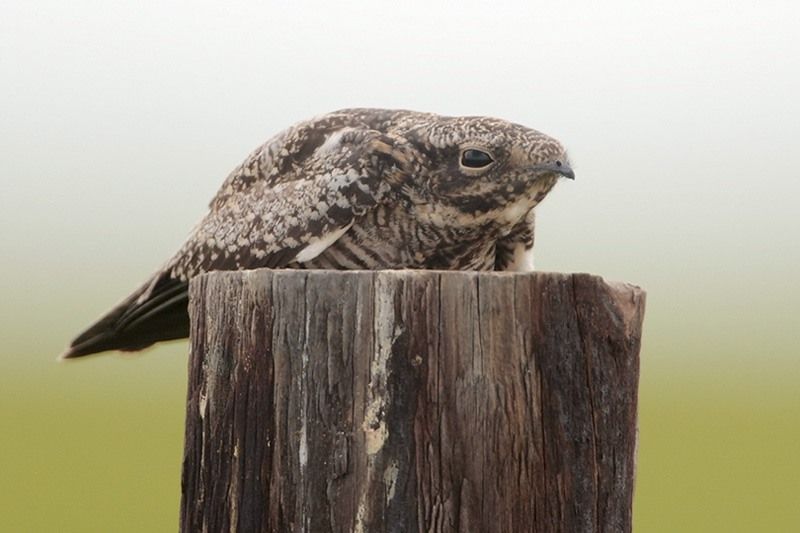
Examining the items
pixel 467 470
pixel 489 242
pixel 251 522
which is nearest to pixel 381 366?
pixel 467 470

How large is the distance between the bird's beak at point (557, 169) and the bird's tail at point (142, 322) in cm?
151

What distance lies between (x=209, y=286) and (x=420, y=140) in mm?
1429

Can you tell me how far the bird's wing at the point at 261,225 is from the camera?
4.13 meters

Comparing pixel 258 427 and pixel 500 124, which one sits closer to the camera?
pixel 258 427

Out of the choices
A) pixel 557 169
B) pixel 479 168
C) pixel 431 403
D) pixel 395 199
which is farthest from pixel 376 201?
pixel 431 403

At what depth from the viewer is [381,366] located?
106 inches

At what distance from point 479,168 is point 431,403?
65.0 inches

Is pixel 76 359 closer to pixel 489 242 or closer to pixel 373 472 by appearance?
pixel 489 242

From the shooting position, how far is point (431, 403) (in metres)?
2.70

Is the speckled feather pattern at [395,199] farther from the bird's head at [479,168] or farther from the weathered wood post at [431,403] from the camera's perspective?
the weathered wood post at [431,403]

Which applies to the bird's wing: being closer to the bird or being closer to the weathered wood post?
the bird

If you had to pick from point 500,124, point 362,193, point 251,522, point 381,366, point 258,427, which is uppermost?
point 500,124

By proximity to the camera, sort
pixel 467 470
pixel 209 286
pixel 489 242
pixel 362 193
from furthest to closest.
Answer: pixel 489 242
pixel 362 193
pixel 209 286
pixel 467 470

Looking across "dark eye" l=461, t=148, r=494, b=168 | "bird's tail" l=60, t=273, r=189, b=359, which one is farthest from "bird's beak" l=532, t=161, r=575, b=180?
"bird's tail" l=60, t=273, r=189, b=359
